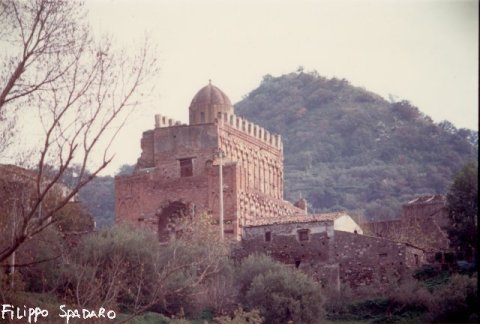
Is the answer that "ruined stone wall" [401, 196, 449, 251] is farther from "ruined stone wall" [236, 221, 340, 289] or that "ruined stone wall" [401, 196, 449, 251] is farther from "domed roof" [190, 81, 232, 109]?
"domed roof" [190, 81, 232, 109]

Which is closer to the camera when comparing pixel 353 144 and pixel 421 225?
pixel 421 225

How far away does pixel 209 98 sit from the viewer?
50.2 metres

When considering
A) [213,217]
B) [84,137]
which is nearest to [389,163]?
[213,217]

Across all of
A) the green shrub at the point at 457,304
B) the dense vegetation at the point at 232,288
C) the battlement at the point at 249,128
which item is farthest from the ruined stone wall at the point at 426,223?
the green shrub at the point at 457,304

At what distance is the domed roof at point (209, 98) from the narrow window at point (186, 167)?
564cm

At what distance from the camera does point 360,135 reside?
310 feet

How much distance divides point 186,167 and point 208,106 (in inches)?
227

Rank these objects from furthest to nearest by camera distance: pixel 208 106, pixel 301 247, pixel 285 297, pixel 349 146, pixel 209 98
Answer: pixel 349 146
pixel 209 98
pixel 208 106
pixel 301 247
pixel 285 297

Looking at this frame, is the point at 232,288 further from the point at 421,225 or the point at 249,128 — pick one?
the point at 249,128

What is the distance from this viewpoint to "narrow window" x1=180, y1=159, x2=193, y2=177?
4512 centimetres

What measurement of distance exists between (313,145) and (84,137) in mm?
83627

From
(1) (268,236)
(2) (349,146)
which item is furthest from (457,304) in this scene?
(2) (349,146)

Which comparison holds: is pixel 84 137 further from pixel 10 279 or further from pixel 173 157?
pixel 173 157

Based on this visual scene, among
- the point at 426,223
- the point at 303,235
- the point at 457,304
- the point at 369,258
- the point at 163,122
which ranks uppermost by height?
the point at 163,122
